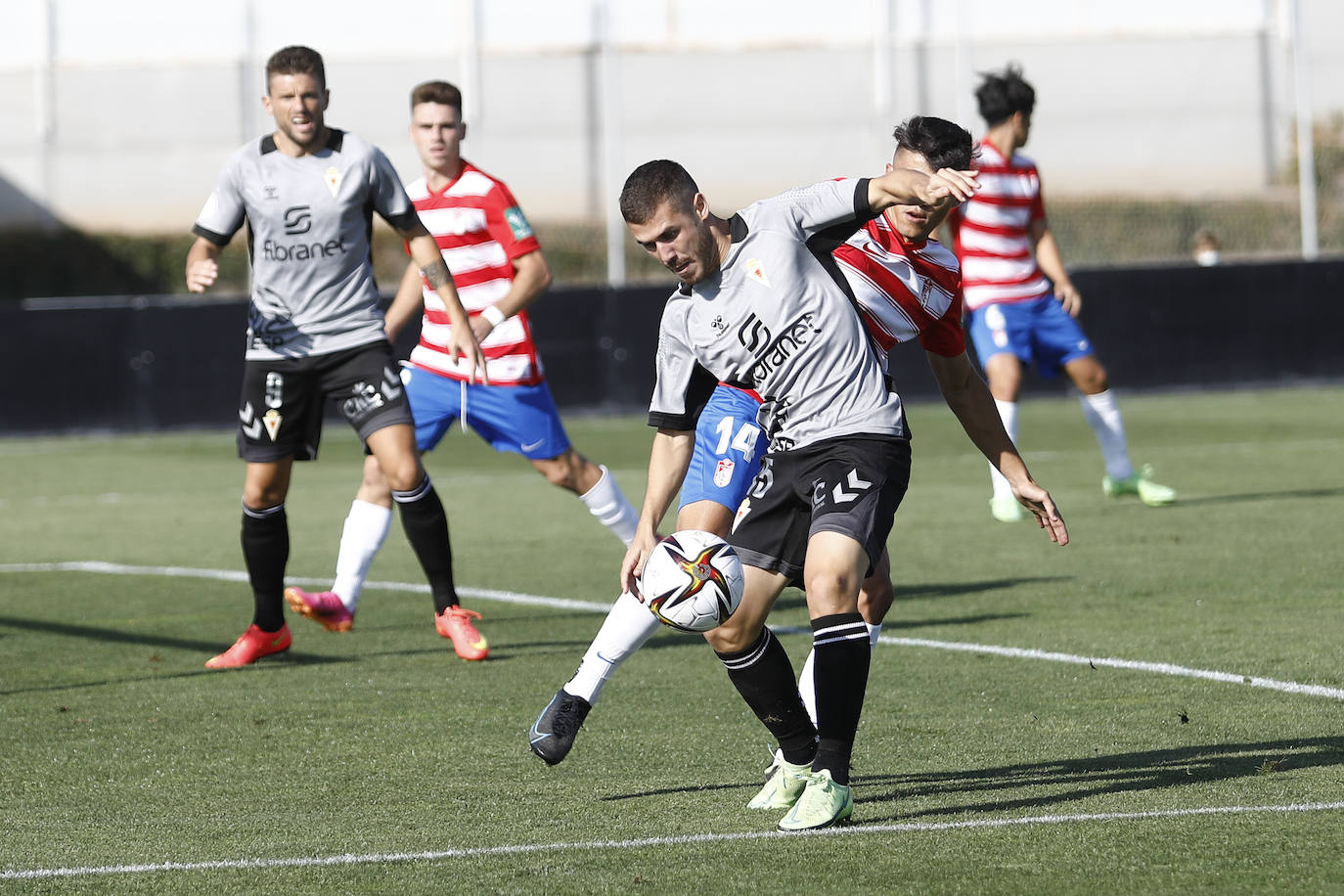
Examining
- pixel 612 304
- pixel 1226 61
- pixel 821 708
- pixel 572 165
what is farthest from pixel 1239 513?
pixel 1226 61

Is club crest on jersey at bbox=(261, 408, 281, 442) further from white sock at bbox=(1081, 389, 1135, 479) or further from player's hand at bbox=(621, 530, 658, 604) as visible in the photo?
white sock at bbox=(1081, 389, 1135, 479)

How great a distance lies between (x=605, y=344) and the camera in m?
22.3

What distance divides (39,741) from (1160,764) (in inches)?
132

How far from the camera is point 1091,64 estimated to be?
105 ft

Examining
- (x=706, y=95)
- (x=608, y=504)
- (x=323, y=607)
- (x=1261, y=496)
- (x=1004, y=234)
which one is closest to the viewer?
(x=323, y=607)

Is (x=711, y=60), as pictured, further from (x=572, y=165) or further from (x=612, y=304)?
(x=612, y=304)

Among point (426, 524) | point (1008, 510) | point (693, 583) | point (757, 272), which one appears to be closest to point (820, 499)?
point (693, 583)

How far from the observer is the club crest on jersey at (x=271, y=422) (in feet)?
25.7

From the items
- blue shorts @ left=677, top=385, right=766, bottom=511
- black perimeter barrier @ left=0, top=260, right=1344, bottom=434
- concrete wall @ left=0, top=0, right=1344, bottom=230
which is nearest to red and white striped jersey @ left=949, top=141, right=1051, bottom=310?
blue shorts @ left=677, top=385, right=766, bottom=511

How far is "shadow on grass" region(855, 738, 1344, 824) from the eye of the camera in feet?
17.3

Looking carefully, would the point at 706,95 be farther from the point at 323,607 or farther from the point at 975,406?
the point at 975,406

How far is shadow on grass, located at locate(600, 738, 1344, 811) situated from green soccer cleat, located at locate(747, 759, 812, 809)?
17cm

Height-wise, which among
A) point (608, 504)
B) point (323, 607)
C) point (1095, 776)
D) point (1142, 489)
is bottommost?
point (1095, 776)

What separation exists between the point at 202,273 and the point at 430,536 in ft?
4.43
